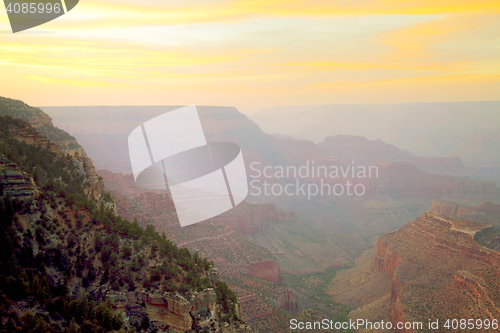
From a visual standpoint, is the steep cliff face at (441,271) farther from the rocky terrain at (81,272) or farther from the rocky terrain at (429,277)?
the rocky terrain at (81,272)

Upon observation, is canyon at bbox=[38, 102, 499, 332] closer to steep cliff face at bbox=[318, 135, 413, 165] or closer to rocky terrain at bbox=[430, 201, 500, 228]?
rocky terrain at bbox=[430, 201, 500, 228]

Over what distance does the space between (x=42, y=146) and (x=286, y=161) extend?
147634mm

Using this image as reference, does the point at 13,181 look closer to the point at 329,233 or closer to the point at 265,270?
the point at 265,270

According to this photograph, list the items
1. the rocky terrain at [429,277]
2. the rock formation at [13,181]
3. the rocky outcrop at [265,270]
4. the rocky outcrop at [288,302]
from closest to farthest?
1. the rock formation at [13,181]
2. the rocky terrain at [429,277]
3. the rocky outcrop at [288,302]
4. the rocky outcrop at [265,270]

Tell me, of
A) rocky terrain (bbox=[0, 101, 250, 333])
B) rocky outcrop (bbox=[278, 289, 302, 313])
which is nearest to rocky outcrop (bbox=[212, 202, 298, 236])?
rocky outcrop (bbox=[278, 289, 302, 313])

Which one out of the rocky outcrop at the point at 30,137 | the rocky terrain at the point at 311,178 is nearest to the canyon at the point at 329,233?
the rocky terrain at the point at 311,178

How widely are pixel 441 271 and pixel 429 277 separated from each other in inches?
65.3

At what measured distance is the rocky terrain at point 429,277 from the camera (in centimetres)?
4326

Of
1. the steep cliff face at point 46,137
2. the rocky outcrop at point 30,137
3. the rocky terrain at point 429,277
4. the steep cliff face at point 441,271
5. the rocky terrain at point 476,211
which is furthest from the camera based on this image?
the rocky terrain at point 476,211

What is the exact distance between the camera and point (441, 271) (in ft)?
169

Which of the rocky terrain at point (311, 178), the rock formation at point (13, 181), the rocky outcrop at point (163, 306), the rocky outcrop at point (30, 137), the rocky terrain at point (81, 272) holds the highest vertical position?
the rocky outcrop at point (30, 137)

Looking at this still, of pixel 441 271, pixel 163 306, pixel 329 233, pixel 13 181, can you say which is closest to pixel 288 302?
pixel 441 271

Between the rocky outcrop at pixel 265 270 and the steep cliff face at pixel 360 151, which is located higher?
the rocky outcrop at pixel 265 270

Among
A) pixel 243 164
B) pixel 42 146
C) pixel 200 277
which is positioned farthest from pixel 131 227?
pixel 243 164
